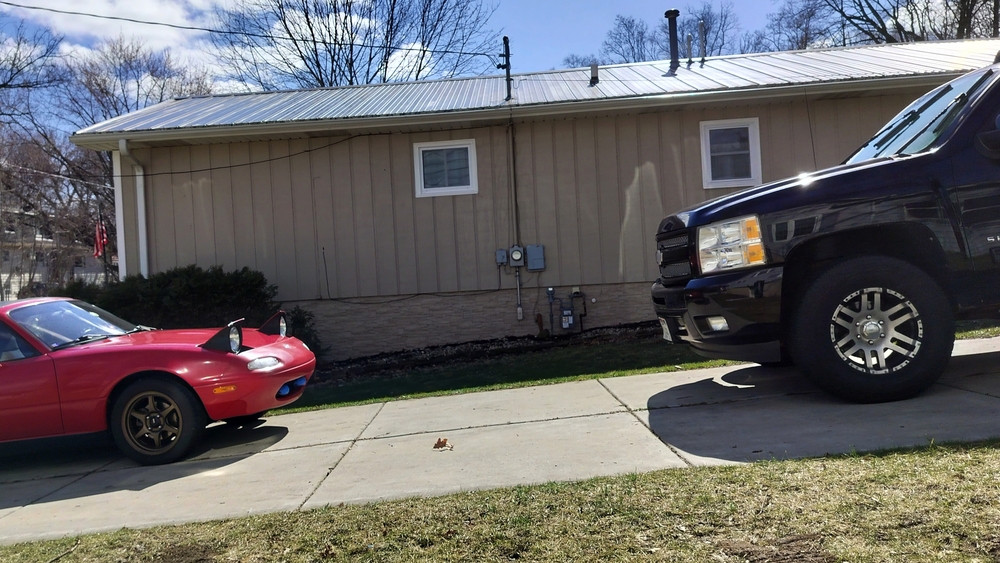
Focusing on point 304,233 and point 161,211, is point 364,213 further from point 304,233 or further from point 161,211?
point 161,211

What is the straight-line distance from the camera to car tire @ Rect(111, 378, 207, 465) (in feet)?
17.3

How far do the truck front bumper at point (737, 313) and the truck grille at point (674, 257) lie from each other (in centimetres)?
18

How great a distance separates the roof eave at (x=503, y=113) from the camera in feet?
31.7

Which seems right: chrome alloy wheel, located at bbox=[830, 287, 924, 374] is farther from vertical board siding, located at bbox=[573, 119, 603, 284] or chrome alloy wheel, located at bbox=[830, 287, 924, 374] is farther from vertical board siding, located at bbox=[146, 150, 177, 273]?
vertical board siding, located at bbox=[146, 150, 177, 273]

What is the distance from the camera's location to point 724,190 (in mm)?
10398

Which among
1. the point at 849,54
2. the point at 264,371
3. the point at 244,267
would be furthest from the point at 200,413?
the point at 849,54

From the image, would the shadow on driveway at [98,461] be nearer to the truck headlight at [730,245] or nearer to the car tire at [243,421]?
the car tire at [243,421]

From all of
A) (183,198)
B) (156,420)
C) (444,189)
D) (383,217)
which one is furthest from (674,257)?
(183,198)

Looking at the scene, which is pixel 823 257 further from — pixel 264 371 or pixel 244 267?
pixel 244 267

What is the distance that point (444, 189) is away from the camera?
10.6 meters

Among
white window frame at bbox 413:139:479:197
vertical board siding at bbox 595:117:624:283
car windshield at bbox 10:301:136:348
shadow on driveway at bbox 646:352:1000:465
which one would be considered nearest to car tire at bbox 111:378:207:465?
car windshield at bbox 10:301:136:348

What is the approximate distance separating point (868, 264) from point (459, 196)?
22.2 feet

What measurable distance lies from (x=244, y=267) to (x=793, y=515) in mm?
8888

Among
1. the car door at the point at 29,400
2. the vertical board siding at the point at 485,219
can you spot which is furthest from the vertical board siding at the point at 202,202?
the car door at the point at 29,400
